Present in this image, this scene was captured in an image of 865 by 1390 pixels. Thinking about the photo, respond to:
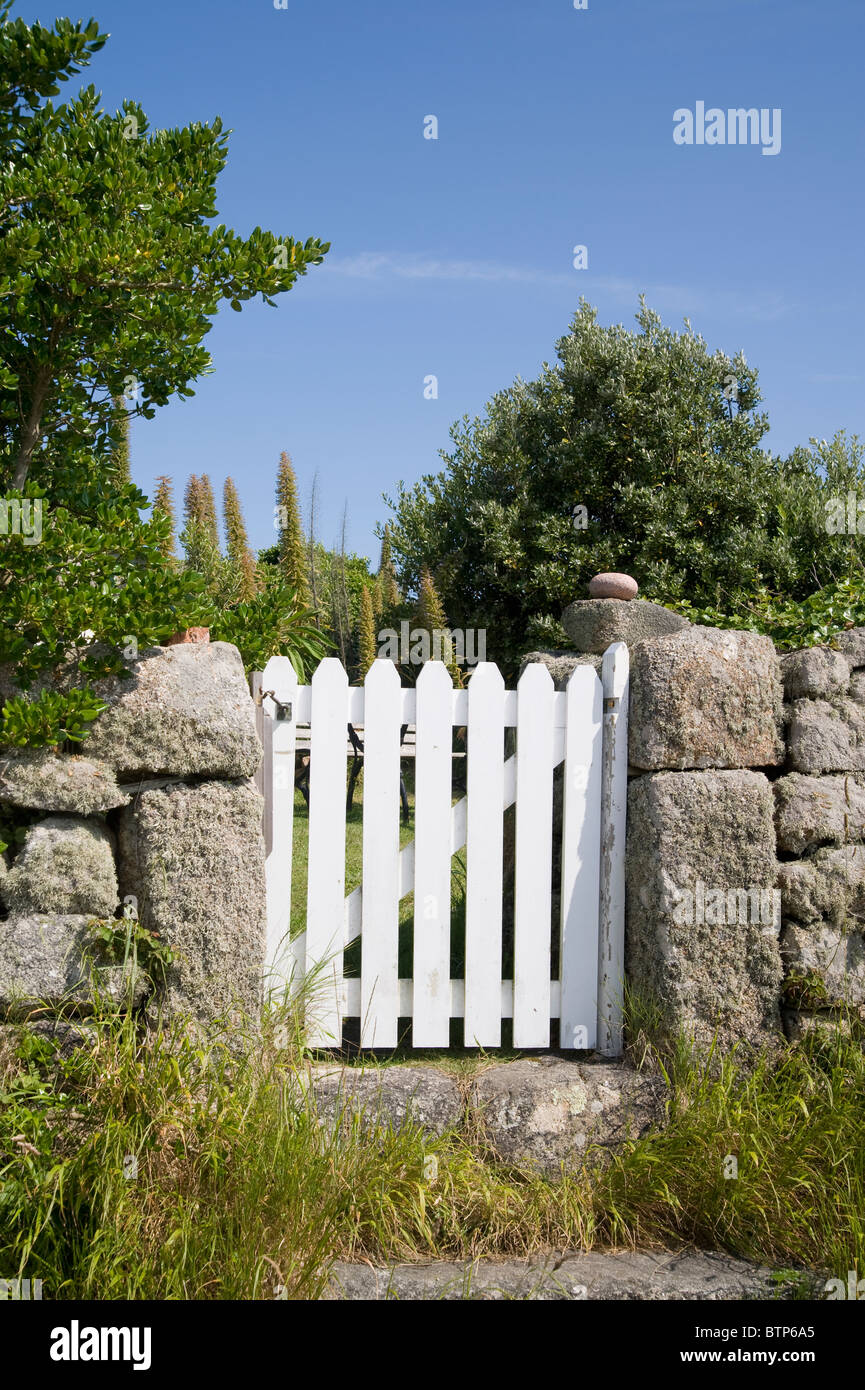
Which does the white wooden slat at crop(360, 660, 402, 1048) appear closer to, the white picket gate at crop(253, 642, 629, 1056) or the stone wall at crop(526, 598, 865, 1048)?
the white picket gate at crop(253, 642, 629, 1056)

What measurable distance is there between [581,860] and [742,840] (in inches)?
22.8

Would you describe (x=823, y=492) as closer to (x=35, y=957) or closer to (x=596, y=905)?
(x=596, y=905)

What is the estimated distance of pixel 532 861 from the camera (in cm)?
342

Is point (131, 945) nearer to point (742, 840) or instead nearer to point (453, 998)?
point (453, 998)

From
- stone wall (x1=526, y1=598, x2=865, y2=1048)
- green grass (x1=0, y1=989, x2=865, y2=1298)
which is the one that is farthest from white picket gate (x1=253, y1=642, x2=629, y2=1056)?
green grass (x1=0, y1=989, x2=865, y2=1298)

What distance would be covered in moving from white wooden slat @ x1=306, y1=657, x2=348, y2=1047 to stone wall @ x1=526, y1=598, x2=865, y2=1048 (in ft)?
3.54

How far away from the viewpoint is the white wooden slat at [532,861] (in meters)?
3.41

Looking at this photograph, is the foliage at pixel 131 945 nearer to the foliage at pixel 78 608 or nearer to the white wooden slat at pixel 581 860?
the foliage at pixel 78 608

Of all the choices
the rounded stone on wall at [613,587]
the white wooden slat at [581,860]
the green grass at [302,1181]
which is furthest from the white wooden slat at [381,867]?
the rounded stone on wall at [613,587]

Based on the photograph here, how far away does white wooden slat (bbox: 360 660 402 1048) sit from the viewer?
332 cm

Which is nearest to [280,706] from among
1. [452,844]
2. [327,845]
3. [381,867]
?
[327,845]

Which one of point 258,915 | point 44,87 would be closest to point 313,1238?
point 258,915

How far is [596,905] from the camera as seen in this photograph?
11.4 feet
